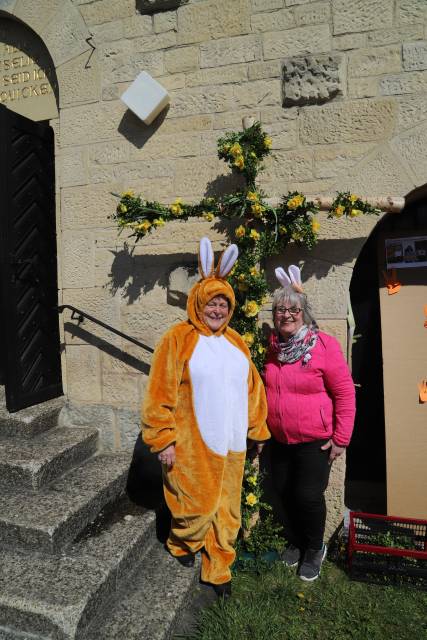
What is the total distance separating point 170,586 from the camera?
7.84 feet

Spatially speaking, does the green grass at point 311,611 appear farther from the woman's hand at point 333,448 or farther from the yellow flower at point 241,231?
the yellow flower at point 241,231

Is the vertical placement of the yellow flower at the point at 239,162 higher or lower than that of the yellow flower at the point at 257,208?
higher

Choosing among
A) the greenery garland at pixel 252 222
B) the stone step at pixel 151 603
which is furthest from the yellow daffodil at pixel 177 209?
the stone step at pixel 151 603

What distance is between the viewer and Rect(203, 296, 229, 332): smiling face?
2.39 metres

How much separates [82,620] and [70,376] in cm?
187

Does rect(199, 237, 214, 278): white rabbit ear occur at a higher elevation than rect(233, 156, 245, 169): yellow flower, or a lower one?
lower

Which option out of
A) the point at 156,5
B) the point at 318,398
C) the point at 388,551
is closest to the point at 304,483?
the point at 318,398

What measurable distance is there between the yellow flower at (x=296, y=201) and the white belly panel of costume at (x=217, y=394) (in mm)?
931

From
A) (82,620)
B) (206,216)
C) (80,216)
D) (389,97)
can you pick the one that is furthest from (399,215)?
(82,620)

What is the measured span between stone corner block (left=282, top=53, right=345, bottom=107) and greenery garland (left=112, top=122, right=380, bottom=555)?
1.34ft

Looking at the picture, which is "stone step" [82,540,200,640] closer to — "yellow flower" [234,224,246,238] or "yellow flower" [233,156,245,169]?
"yellow flower" [234,224,246,238]

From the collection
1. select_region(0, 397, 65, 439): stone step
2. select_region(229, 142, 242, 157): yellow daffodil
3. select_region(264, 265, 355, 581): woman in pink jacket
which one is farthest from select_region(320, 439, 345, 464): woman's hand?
select_region(0, 397, 65, 439): stone step

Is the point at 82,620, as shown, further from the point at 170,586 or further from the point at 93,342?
the point at 93,342

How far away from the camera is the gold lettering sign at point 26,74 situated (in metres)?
3.64
